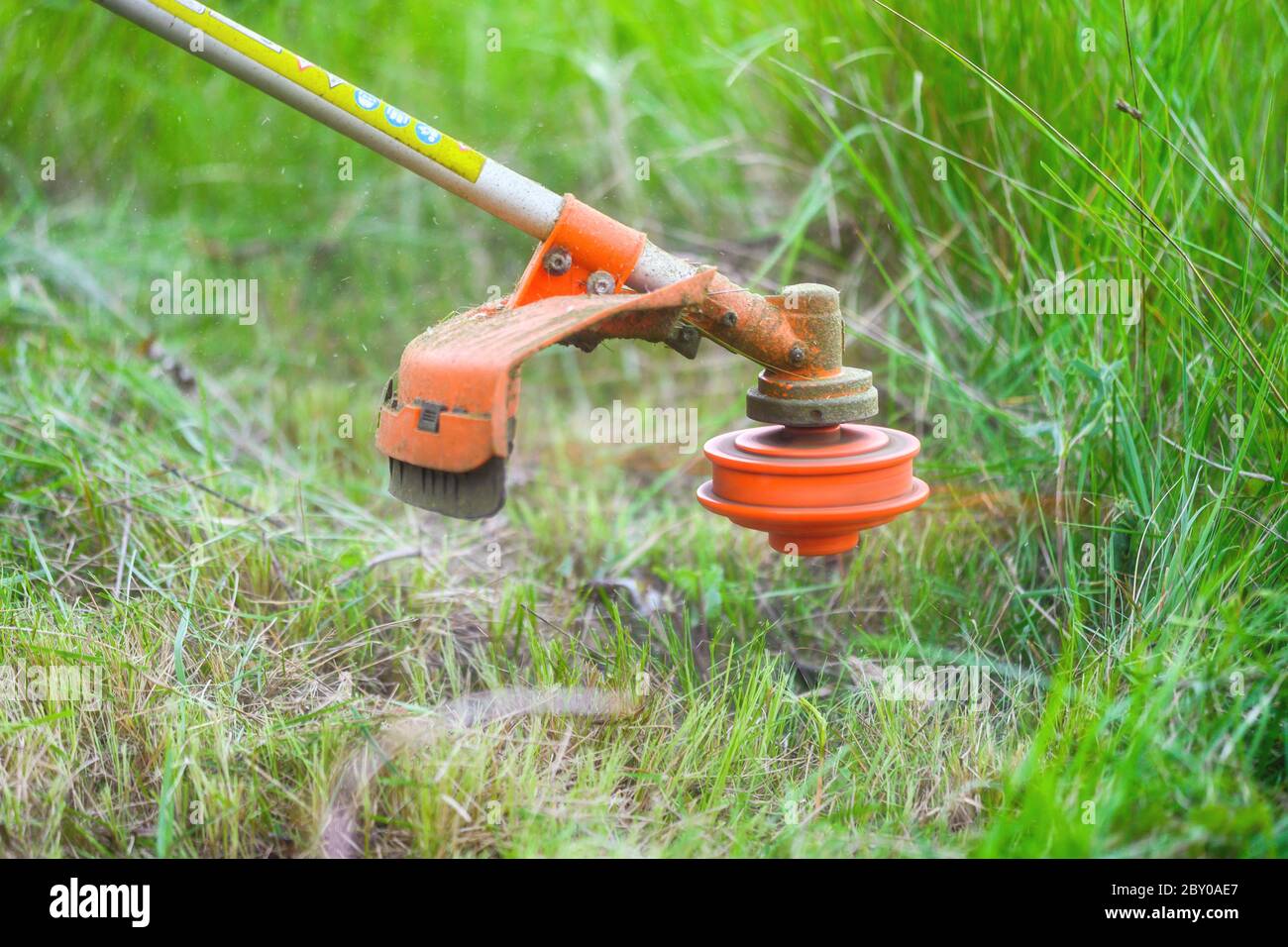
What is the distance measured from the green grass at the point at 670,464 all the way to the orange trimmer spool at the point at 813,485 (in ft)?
0.89

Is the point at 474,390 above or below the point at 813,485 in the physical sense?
above

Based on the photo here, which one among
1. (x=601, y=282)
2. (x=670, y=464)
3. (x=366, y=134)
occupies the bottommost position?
(x=670, y=464)

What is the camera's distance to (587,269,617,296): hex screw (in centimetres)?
172

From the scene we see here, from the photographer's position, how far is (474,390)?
148cm

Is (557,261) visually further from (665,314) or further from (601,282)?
(665,314)

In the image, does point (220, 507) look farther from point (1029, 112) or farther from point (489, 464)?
point (1029, 112)

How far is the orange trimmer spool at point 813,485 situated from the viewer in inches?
67.6

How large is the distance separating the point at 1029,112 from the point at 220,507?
156cm

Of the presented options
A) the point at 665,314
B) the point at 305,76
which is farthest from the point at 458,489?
the point at 305,76

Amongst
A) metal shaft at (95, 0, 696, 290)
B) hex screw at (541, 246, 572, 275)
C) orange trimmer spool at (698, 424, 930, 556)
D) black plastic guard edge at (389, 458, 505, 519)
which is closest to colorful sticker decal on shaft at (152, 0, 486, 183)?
metal shaft at (95, 0, 696, 290)

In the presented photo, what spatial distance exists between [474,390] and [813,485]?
0.51m

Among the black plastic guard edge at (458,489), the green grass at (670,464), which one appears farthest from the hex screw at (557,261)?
the green grass at (670,464)

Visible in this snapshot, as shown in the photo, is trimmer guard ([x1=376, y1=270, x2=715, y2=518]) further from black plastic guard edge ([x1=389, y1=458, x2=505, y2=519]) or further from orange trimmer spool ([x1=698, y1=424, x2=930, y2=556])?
orange trimmer spool ([x1=698, y1=424, x2=930, y2=556])

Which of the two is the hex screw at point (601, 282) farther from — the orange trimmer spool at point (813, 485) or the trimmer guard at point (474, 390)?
the orange trimmer spool at point (813, 485)
